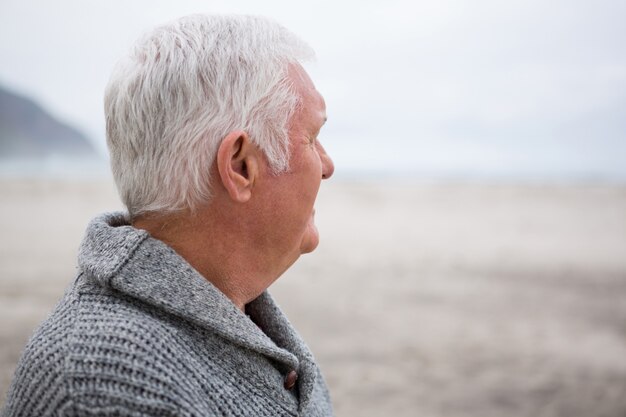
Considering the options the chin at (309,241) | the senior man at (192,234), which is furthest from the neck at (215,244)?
the chin at (309,241)

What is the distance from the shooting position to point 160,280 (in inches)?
48.5

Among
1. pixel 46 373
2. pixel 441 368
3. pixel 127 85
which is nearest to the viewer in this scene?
pixel 46 373

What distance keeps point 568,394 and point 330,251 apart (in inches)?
259

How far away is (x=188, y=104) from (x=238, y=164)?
18 centimetres

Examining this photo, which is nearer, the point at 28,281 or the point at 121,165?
the point at 121,165

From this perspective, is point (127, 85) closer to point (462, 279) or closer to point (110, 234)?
point (110, 234)

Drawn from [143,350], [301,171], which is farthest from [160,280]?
[301,171]

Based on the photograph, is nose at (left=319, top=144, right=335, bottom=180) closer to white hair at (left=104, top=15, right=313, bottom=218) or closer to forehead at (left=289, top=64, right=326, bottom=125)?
forehead at (left=289, top=64, right=326, bottom=125)

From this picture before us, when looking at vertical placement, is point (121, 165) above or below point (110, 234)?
above

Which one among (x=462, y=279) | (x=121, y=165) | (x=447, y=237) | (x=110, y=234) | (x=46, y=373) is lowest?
(x=447, y=237)

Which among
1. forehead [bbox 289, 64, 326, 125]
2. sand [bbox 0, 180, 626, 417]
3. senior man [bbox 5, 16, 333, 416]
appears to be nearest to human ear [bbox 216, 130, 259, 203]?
senior man [bbox 5, 16, 333, 416]

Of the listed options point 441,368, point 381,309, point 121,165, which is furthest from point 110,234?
point 381,309

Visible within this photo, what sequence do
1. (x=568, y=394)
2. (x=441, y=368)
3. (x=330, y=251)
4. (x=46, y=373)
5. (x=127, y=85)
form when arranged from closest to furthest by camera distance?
(x=46, y=373) → (x=127, y=85) → (x=568, y=394) → (x=441, y=368) → (x=330, y=251)

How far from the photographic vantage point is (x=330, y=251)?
11.3m
